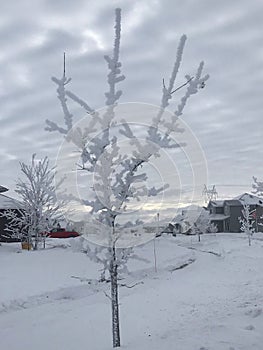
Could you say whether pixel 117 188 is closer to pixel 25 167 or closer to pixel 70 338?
pixel 70 338

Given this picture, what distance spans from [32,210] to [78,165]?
73.6 ft

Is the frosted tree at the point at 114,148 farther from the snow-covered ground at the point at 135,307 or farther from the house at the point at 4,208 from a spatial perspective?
the house at the point at 4,208

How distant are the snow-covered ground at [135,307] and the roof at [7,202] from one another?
1017 cm

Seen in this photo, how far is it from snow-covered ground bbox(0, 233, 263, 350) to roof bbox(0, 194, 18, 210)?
10.2 metres

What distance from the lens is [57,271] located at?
2005cm

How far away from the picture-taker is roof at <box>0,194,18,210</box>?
33.2m

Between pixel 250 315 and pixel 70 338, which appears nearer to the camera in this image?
pixel 70 338

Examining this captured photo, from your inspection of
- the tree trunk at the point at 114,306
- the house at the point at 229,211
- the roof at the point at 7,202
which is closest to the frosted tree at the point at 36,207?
the roof at the point at 7,202

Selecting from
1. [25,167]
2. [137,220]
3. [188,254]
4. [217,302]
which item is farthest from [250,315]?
[25,167]

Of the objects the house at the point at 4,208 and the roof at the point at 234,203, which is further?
the roof at the point at 234,203

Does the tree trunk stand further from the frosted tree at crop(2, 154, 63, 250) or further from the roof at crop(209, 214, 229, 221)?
the roof at crop(209, 214, 229, 221)

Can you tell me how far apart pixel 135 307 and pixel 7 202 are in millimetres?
25119

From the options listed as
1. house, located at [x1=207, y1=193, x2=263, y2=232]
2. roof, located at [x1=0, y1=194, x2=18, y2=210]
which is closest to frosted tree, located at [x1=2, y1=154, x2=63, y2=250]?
roof, located at [x1=0, y1=194, x2=18, y2=210]

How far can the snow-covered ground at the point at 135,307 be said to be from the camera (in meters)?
8.04
